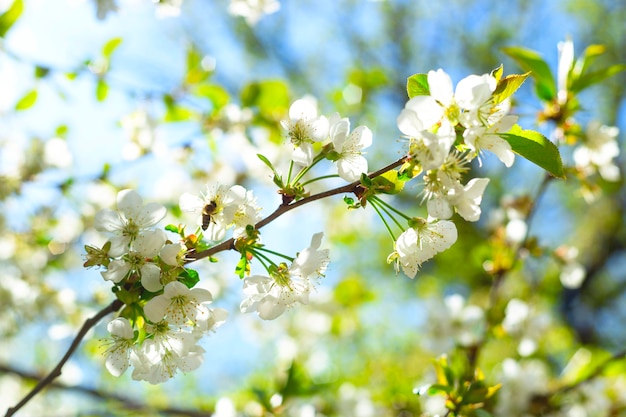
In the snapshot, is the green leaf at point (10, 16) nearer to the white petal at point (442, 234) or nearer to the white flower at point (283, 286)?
the white flower at point (283, 286)

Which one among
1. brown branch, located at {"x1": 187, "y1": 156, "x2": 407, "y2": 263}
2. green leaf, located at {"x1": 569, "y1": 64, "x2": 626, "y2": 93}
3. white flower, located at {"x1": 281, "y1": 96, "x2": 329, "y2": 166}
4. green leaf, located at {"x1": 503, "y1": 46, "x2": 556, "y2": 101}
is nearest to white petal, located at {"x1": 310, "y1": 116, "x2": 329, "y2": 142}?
white flower, located at {"x1": 281, "y1": 96, "x2": 329, "y2": 166}

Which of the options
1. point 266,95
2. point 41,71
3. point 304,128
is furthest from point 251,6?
point 304,128

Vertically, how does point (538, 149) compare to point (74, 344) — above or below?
above

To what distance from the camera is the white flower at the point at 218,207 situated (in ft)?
2.64

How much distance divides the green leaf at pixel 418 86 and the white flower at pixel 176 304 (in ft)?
1.28

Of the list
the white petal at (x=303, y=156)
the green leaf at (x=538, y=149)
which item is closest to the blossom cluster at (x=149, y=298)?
the white petal at (x=303, y=156)

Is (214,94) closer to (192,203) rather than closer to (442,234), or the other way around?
(192,203)

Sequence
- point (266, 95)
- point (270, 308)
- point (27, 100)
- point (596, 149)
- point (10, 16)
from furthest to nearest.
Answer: point (266, 95), point (27, 100), point (596, 149), point (10, 16), point (270, 308)

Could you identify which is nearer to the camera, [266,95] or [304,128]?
[304,128]

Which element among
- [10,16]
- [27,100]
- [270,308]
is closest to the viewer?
[270,308]

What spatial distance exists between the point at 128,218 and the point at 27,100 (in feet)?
3.80

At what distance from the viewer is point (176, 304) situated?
75 cm

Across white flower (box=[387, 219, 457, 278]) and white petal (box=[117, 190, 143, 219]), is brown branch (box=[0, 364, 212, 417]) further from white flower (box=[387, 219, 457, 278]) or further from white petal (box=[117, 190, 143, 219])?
white flower (box=[387, 219, 457, 278])

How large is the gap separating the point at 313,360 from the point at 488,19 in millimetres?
3837
